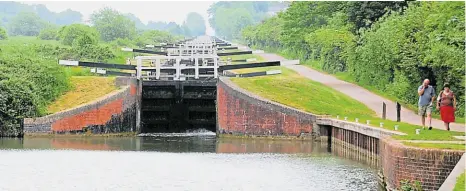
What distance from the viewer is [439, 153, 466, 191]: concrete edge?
14.1 metres

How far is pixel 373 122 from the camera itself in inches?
1073

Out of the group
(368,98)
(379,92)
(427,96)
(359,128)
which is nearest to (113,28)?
(379,92)

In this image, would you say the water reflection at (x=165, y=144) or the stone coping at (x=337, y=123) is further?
the water reflection at (x=165, y=144)

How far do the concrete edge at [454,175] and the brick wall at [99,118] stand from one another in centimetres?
1915

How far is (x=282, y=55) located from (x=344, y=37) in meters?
29.9

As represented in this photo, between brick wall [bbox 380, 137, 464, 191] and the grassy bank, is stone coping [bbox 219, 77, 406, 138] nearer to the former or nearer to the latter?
the grassy bank

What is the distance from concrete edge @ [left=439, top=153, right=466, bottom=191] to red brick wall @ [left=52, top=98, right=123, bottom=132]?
19.1 meters

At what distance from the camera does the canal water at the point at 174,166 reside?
2045cm

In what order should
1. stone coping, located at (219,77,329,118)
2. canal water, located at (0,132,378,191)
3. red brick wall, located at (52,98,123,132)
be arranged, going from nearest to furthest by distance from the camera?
1. canal water, located at (0,132,378,191)
2. stone coping, located at (219,77,329,118)
3. red brick wall, located at (52,98,123,132)

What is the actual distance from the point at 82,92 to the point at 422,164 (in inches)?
820

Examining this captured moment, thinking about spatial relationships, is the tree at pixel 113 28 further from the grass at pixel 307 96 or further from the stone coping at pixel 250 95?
the stone coping at pixel 250 95

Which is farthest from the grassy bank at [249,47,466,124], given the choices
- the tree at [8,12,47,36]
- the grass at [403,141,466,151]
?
the tree at [8,12,47,36]

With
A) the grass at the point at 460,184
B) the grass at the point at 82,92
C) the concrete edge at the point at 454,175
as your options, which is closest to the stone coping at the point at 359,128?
the concrete edge at the point at 454,175

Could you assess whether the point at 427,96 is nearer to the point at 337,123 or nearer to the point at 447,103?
the point at 447,103
